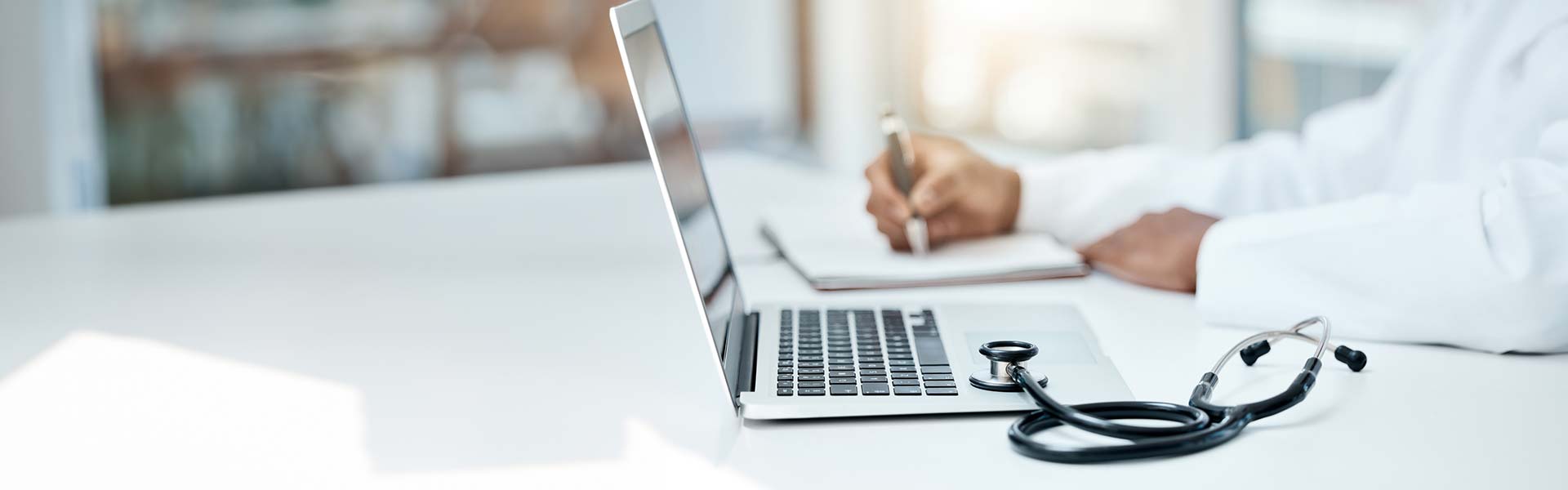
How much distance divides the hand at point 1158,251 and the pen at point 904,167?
135mm

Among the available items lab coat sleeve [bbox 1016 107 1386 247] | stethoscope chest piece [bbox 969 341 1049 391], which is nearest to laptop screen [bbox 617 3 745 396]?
stethoscope chest piece [bbox 969 341 1049 391]

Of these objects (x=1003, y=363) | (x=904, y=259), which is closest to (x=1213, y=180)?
(x=904, y=259)

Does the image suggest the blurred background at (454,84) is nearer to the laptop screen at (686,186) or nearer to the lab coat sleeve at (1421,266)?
the lab coat sleeve at (1421,266)

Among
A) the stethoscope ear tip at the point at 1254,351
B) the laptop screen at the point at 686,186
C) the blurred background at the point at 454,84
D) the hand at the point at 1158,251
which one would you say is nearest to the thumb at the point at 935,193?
the hand at the point at 1158,251

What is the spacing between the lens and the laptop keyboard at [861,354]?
60 cm

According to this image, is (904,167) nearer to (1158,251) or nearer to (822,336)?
(1158,251)

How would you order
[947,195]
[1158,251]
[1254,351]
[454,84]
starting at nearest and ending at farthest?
[1254,351], [1158,251], [947,195], [454,84]

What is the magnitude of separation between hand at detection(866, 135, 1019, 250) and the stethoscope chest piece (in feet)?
1.36

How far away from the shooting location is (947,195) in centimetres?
103

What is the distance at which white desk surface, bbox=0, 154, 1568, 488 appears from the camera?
1.71 feet

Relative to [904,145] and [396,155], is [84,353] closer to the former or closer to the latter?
[904,145]

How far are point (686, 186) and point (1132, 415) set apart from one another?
0.94 ft

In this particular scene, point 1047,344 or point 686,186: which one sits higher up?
point 686,186

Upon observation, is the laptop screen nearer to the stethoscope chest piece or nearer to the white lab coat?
the stethoscope chest piece
